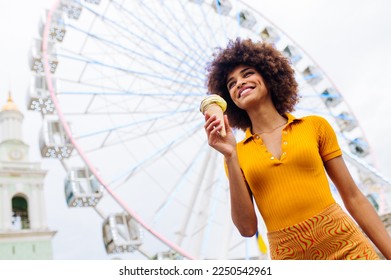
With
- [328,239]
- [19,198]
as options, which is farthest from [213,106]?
[19,198]

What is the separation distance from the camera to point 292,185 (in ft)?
4.12

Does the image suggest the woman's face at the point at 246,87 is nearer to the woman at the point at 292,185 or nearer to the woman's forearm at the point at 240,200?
the woman at the point at 292,185

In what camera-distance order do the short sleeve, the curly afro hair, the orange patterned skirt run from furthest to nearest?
the curly afro hair, the short sleeve, the orange patterned skirt

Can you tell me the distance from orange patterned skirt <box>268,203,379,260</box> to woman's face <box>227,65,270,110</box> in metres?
0.34

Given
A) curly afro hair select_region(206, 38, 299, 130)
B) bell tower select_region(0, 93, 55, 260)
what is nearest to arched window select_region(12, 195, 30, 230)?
bell tower select_region(0, 93, 55, 260)

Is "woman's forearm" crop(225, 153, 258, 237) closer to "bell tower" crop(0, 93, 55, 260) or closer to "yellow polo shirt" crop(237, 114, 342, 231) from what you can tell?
"yellow polo shirt" crop(237, 114, 342, 231)

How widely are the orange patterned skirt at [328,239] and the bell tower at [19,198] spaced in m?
18.9

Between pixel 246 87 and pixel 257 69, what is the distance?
0.12 meters

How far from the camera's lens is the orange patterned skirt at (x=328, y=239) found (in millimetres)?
1219

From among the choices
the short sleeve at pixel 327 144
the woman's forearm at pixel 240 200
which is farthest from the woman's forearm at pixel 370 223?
the woman's forearm at pixel 240 200

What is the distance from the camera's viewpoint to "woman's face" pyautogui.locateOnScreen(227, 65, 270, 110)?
141 cm

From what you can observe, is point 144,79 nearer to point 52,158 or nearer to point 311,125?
point 52,158

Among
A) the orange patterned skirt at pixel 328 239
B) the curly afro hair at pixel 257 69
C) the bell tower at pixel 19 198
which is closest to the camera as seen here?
the orange patterned skirt at pixel 328 239
